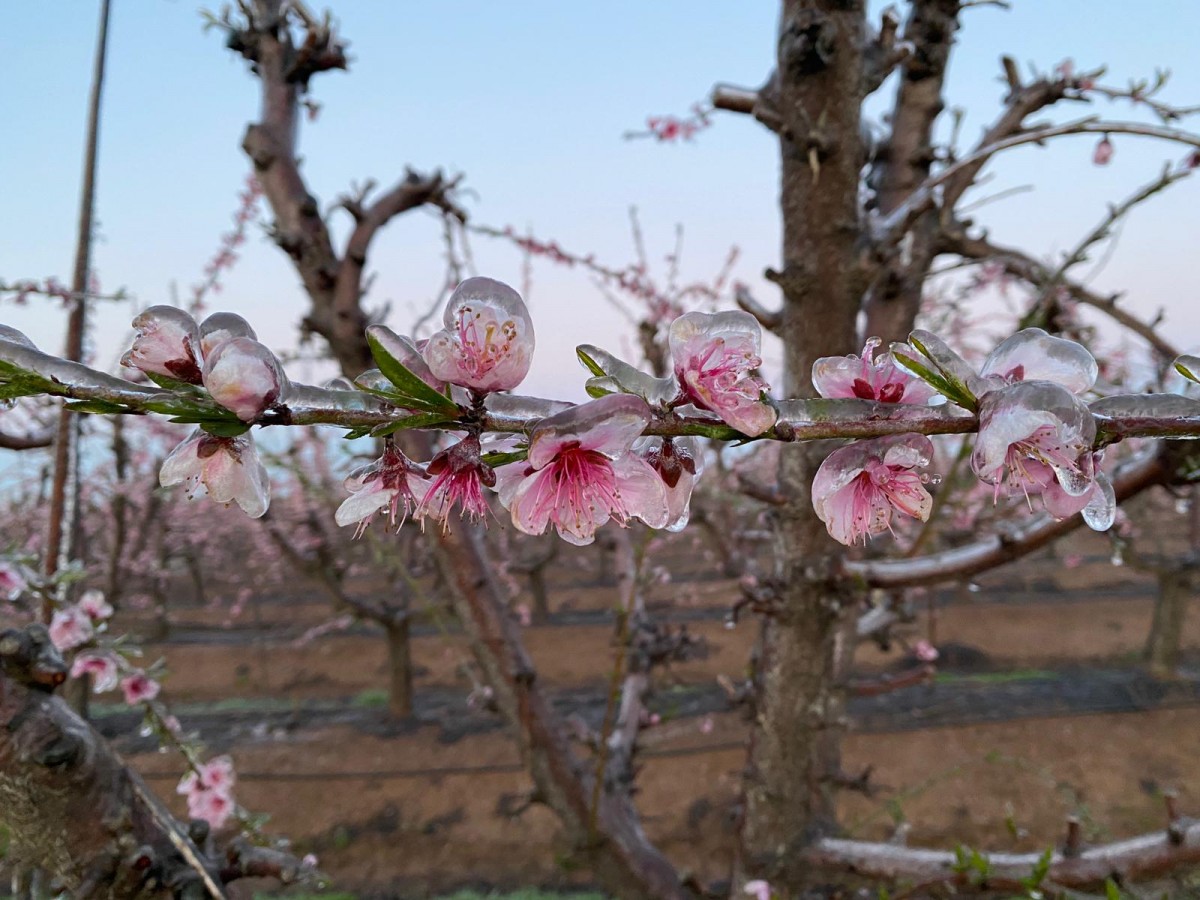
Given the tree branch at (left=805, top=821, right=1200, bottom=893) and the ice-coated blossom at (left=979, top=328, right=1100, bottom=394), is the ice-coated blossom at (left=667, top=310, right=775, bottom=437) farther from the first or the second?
the tree branch at (left=805, top=821, right=1200, bottom=893)

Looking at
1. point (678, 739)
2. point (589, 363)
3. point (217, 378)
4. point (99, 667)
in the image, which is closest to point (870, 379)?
point (589, 363)

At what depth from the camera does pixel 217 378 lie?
38 centimetres

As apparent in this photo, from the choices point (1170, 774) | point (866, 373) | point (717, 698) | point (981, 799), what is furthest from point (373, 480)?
point (1170, 774)

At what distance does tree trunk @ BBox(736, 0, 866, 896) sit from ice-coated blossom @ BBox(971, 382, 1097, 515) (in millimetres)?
1105

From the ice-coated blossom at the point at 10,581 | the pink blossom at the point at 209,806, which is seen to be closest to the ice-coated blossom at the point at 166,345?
the ice-coated blossom at the point at 10,581

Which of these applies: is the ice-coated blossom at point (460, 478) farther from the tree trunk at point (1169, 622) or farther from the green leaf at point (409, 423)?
the tree trunk at point (1169, 622)

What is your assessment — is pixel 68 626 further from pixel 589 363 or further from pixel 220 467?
pixel 589 363

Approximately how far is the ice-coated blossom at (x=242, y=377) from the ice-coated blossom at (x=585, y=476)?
155 mm

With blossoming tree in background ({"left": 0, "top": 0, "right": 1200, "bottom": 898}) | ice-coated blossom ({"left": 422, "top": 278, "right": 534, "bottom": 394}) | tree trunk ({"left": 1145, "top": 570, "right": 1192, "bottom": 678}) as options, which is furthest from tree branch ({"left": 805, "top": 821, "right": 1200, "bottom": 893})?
tree trunk ({"left": 1145, "top": 570, "right": 1192, "bottom": 678})

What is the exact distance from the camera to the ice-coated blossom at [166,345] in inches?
15.9

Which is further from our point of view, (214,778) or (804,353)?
(214,778)

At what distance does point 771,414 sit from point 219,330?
34cm

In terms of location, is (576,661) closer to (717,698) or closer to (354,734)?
(717,698)

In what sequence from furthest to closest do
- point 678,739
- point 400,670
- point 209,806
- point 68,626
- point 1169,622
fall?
point 1169,622 < point 400,670 < point 678,739 < point 209,806 < point 68,626
